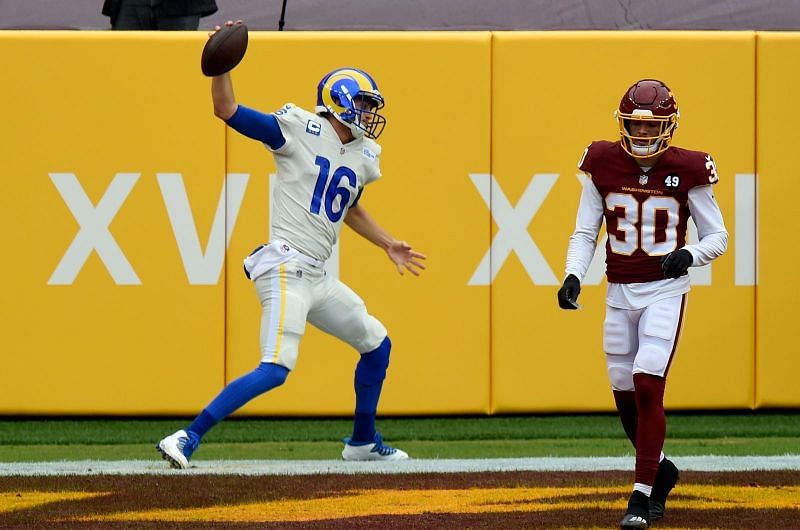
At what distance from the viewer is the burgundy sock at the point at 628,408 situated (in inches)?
195

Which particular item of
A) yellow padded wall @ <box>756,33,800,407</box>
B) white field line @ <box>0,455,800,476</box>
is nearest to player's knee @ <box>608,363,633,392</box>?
white field line @ <box>0,455,800,476</box>

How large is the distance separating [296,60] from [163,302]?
4.89ft

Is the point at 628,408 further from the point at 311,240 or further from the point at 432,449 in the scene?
the point at 432,449

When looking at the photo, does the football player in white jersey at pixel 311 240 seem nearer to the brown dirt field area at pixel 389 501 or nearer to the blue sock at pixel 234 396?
the blue sock at pixel 234 396

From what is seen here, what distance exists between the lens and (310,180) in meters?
6.01

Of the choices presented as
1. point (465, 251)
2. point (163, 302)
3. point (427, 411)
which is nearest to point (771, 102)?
point (465, 251)

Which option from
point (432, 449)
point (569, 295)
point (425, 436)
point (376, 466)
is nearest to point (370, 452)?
point (376, 466)

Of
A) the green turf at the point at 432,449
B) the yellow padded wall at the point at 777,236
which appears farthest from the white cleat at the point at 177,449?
the yellow padded wall at the point at 777,236

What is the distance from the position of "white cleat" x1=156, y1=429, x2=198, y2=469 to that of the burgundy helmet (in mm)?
2114

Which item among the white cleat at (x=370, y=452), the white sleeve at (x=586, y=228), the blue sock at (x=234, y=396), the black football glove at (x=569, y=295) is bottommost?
the white cleat at (x=370, y=452)

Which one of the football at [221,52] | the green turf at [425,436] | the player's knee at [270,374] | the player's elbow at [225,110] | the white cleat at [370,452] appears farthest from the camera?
the green turf at [425,436]

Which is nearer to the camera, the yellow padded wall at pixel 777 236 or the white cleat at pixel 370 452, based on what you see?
the white cleat at pixel 370 452

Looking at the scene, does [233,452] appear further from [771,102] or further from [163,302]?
[771,102]

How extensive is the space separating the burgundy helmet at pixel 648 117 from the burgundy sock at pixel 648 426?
2.52ft
